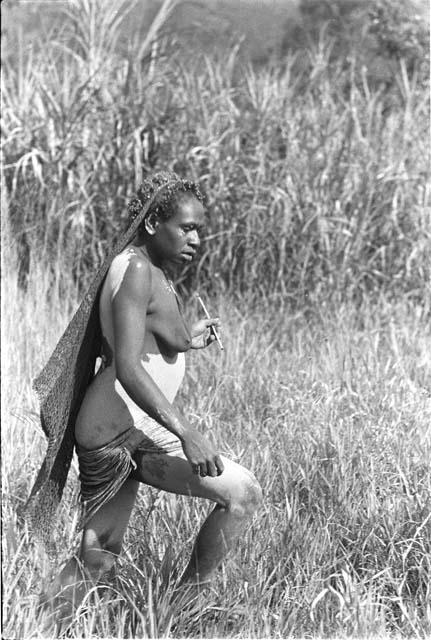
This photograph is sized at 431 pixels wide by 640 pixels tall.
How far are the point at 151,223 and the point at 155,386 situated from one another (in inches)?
18.9

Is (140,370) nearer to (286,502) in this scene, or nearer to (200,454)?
(200,454)

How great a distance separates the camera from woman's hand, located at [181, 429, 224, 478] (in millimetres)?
2588

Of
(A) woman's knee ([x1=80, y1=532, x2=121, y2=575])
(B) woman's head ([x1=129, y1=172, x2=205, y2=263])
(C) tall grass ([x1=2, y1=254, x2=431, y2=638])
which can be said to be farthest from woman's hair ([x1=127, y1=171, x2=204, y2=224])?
(C) tall grass ([x1=2, y1=254, x2=431, y2=638])

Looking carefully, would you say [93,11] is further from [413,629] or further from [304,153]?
[413,629]

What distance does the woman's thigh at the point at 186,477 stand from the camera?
108 inches

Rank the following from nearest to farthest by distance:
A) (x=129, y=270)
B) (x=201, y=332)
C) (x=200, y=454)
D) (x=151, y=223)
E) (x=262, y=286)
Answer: (x=200, y=454) → (x=129, y=270) → (x=151, y=223) → (x=201, y=332) → (x=262, y=286)

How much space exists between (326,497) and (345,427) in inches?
19.1

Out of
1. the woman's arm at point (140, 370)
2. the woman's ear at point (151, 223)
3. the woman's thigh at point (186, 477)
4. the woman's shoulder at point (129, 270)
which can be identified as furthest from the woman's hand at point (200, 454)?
the woman's ear at point (151, 223)

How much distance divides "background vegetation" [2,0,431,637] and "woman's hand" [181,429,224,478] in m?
0.63

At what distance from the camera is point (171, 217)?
2809mm

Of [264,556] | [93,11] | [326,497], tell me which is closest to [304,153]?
[93,11]

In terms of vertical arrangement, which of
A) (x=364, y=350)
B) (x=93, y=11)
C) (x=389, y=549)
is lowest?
(x=364, y=350)

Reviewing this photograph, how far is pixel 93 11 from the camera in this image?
764 centimetres

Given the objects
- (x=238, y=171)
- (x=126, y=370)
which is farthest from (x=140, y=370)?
(x=238, y=171)
